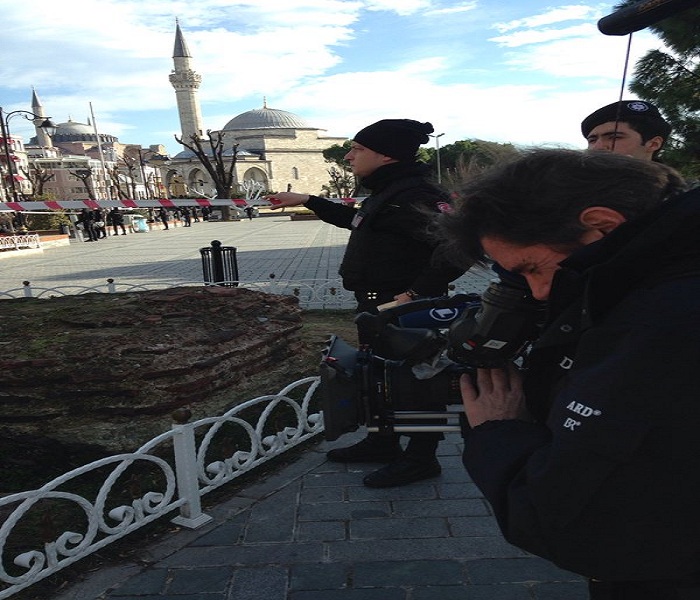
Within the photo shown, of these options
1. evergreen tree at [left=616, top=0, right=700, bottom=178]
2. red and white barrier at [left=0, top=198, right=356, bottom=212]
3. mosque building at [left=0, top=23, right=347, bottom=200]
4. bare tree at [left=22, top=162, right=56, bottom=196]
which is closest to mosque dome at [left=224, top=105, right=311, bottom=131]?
mosque building at [left=0, top=23, right=347, bottom=200]

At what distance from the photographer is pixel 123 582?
2.40 metres

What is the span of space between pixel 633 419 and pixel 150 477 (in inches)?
122

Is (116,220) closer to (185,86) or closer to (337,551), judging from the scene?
(337,551)

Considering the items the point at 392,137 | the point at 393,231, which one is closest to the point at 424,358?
the point at 393,231

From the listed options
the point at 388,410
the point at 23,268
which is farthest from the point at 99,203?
the point at 388,410

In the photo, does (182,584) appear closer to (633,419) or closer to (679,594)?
(679,594)

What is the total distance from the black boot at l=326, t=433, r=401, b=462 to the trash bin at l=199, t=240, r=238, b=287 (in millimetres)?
4809

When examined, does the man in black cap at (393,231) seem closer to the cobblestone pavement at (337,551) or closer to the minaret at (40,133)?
the cobblestone pavement at (337,551)

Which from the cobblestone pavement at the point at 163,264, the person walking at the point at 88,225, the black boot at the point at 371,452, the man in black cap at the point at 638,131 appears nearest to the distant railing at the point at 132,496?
the black boot at the point at 371,452

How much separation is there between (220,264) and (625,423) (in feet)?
26.4

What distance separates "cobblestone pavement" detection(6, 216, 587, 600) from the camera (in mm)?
2277

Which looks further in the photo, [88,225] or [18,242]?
[88,225]

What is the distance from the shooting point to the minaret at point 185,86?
8212 cm

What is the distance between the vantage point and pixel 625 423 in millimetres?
836
